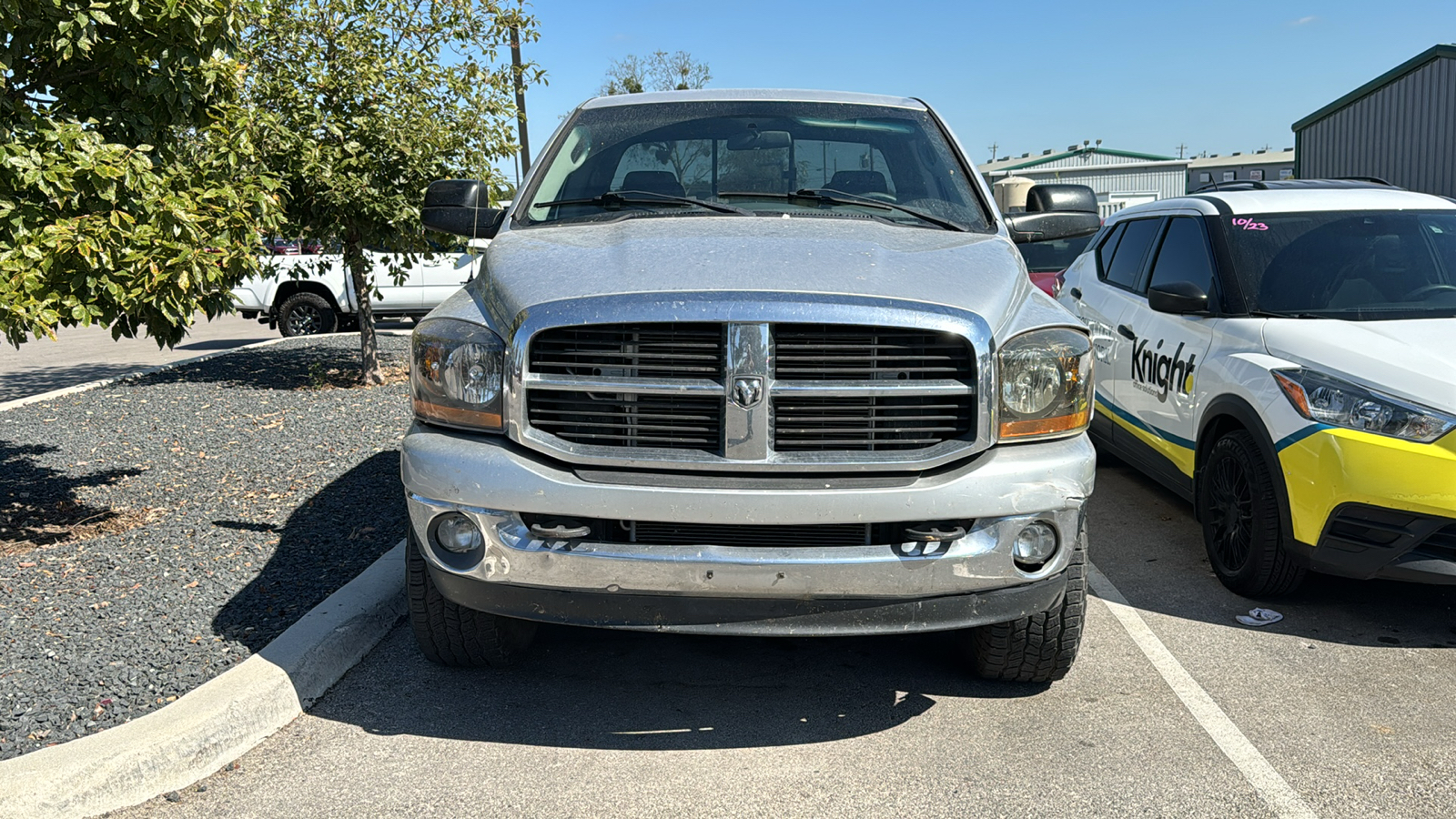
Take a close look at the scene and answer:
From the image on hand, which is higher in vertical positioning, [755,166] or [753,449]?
[755,166]

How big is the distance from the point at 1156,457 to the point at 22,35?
216 inches

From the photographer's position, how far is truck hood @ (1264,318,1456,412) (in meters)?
4.31

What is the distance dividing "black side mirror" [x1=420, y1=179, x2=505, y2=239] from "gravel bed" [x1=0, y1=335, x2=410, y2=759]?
149cm

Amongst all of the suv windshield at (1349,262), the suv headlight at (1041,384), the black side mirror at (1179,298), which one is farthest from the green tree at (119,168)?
the suv windshield at (1349,262)

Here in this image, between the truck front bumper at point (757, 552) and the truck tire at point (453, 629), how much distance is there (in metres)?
0.44

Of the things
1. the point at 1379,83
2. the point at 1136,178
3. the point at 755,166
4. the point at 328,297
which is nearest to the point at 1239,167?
the point at 1136,178

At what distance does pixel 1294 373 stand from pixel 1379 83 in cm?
2017

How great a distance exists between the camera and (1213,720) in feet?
12.4

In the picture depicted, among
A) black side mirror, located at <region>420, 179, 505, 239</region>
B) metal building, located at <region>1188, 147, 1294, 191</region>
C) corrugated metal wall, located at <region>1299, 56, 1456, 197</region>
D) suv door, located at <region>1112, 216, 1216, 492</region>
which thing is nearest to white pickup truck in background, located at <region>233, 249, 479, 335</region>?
suv door, located at <region>1112, 216, 1216, 492</region>

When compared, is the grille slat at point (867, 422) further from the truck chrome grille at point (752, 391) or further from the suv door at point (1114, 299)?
the suv door at point (1114, 299)

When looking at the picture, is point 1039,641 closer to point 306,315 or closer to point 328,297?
point 328,297

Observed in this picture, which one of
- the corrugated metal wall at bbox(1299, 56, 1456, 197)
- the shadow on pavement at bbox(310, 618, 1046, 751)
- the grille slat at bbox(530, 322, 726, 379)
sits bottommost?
the shadow on pavement at bbox(310, 618, 1046, 751)

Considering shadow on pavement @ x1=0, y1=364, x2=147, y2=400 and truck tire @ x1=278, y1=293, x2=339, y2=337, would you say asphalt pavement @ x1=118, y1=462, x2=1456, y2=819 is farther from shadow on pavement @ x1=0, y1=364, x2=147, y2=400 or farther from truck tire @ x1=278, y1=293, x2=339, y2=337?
truck tire @ x1=278, y1=293, x2=339, y2=337

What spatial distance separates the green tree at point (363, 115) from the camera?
9.66 metres
